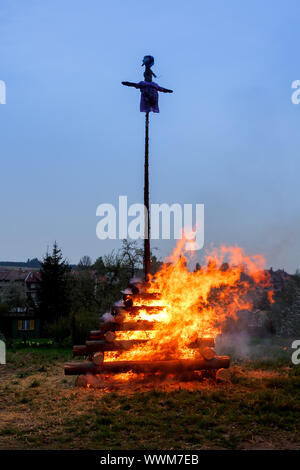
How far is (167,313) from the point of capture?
12.9 meters

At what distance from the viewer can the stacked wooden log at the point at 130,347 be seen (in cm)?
1142

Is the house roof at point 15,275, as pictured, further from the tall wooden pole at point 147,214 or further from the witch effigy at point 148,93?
the witch effigy at point 148,93

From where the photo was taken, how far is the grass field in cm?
702

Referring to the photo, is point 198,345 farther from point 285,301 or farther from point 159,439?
point 285,301

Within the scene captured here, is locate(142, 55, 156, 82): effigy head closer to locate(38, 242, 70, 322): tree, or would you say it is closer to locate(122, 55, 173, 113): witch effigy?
locate(122, 55, 173, 113): witch effigy

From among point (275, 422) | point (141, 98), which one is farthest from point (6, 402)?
point (141, 98)

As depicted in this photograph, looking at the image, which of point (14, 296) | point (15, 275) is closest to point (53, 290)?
point (14, 296)

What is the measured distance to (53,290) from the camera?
102 feet

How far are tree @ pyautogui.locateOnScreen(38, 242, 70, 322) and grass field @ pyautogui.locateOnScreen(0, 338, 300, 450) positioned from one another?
18594 millimetres

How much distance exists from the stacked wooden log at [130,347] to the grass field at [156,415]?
0.48 metres

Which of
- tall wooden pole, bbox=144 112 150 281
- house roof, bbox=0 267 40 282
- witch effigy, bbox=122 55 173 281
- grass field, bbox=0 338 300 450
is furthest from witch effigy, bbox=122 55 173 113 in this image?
house roof, bbox=0 267 40 282

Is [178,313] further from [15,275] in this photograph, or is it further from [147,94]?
[15,275]

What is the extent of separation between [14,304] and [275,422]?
136 ft

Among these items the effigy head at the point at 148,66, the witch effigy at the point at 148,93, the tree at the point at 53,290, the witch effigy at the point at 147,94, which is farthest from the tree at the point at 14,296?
the effigy head at the point at 148,66
